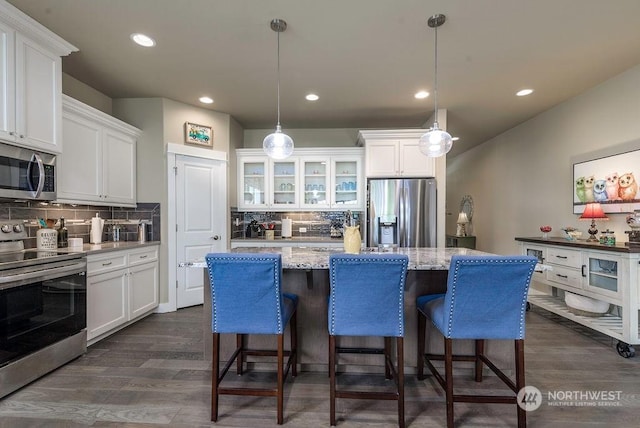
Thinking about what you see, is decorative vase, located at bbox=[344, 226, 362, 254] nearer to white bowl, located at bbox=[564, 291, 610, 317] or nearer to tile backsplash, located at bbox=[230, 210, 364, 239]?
tile backsplash, located at bbox=[230, 210, 364, 239]

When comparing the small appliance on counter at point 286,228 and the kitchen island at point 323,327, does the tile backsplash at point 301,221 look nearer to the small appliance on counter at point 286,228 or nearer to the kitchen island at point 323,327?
the small appliance on counter at point 286,228

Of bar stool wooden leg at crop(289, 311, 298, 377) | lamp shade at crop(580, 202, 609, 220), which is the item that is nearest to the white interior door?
bar stool wooden leg at crop(289, 311, 298, 377)

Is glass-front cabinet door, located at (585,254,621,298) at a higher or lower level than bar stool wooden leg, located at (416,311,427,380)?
higher

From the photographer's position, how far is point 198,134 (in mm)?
3965

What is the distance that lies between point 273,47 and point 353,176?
91.3 inches

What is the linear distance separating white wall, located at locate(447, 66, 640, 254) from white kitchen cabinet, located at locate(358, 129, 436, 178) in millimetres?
1762

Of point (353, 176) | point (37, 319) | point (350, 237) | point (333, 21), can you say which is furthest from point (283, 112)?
point (37, 319)

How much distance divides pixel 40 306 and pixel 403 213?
12.1 ft

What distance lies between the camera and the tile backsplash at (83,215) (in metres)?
2.58

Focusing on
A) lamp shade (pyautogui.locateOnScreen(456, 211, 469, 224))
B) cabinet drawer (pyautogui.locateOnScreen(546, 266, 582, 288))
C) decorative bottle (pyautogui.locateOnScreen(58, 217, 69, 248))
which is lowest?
cabinet drawer (pyautogui.locateOnScreen(546, 266, 582, 288))

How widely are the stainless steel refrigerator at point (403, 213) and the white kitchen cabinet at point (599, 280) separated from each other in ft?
4.17

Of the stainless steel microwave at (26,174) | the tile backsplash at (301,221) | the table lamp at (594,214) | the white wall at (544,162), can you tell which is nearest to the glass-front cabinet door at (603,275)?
the table lamp at (594,214)

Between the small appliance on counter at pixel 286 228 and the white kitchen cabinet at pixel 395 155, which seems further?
the small appliance on counter at pixel 286 228

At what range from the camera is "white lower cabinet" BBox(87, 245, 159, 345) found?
263cm
